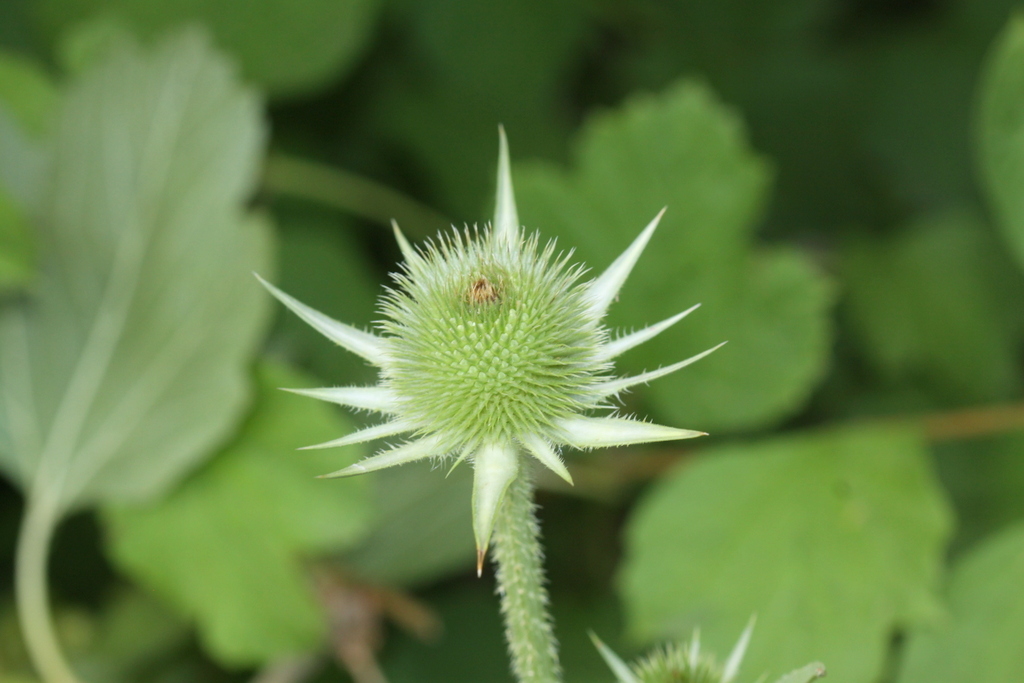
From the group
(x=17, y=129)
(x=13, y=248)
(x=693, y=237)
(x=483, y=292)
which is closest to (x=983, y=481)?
(x=693, y=237)

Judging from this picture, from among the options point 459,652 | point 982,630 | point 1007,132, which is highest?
point 1007,132

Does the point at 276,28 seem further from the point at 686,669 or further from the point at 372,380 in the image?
the point at 686,669

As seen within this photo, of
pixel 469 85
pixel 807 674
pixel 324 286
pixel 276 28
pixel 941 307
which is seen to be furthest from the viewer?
pixel 469 85

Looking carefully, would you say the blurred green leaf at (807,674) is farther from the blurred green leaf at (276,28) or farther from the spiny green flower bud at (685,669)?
the blurred green leaf at (276,28)

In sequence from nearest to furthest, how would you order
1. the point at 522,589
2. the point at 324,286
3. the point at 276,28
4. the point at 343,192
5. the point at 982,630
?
the point at 522,589 < the point at 982,630 < the point at 276,28 < the point at 324,286 < the point at 343,192

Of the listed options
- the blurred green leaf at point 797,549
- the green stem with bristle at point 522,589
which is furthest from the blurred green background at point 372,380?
the green stem with bristle at point 522,589

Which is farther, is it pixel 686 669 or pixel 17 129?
pixel 17 129
